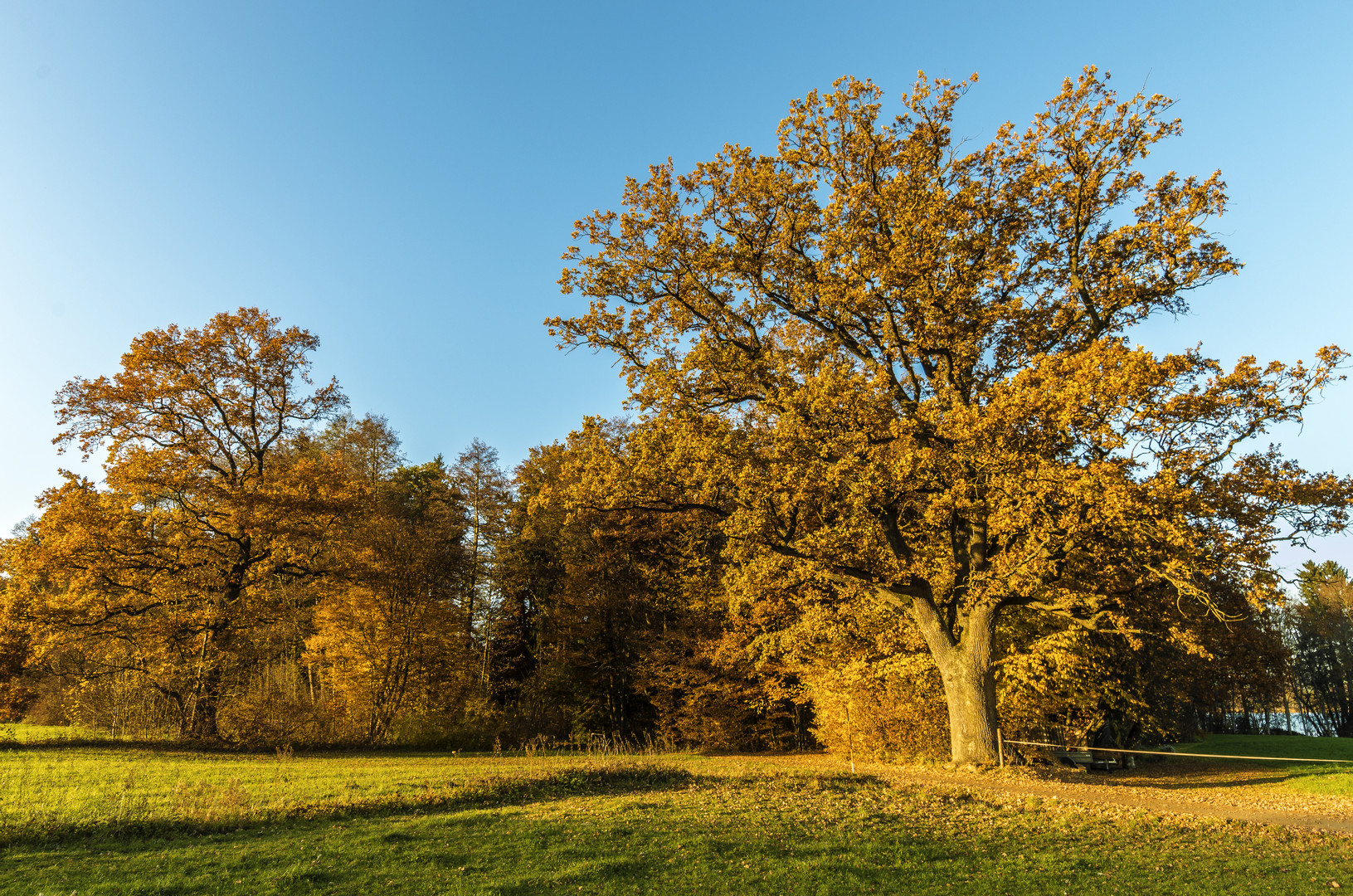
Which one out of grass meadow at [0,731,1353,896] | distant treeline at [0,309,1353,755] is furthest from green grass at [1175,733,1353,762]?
grass meadow at [0,731,1353,896]

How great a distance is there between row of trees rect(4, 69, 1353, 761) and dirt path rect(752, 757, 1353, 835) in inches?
64.1

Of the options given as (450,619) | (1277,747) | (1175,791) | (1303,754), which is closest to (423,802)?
(1175,791)

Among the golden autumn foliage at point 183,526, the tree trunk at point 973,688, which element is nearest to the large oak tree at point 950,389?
the tree trunk at point 973,688

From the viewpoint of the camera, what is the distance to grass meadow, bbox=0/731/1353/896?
7.04 meters

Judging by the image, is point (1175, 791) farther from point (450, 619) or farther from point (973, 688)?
point (450, 619)

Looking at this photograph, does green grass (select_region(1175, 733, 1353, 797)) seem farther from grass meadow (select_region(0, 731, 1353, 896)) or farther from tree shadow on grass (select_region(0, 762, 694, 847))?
tree shadow on grass (select_region(0, 762, 694, 847))

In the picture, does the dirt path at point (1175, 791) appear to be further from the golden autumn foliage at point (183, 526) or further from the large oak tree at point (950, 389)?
the golden autumn foliage at point (183, 526)

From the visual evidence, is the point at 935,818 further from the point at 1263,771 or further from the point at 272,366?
the point at 272,366

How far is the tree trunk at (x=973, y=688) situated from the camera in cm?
1554

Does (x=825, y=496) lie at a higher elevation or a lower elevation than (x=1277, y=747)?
higher

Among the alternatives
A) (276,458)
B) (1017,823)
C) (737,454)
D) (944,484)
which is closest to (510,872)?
(1017,823)

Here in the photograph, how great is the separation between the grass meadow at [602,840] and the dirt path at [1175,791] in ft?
4.22

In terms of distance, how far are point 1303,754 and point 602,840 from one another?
33315mm

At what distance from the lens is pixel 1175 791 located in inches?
567
